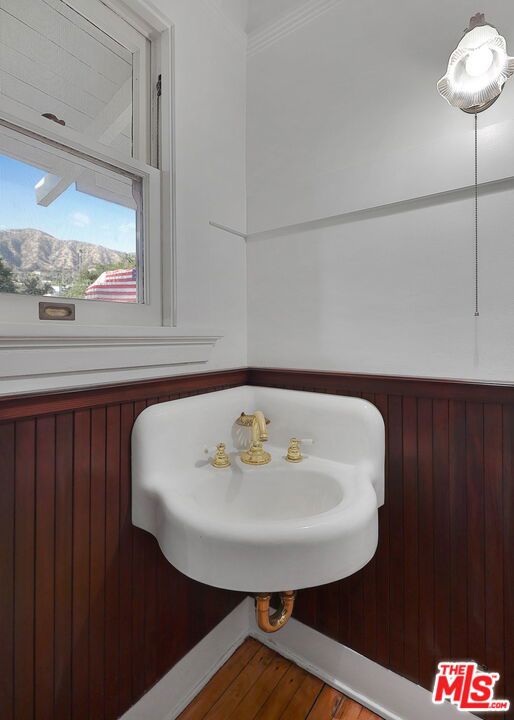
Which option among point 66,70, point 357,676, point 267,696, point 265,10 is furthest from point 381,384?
point 265,10

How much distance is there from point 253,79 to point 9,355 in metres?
1.29

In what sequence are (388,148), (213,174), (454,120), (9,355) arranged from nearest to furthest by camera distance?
(9,355) → (454,120) → (388,148) → (213,174)

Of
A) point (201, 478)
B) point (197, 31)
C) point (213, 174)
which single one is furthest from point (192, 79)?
point (201, 478)

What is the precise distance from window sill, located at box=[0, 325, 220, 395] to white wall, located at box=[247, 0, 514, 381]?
16.5 inches

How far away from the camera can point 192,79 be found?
3.67 ft

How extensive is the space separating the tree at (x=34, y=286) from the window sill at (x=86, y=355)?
0.15 m

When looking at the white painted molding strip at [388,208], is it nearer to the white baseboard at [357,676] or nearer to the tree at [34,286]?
the tree at [34,286]

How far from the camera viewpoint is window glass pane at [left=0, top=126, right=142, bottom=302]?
794mm

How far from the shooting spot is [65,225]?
89 cm

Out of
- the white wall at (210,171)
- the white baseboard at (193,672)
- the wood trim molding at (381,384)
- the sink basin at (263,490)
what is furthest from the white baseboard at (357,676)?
the white wall at (210,171)

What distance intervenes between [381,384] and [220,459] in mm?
520

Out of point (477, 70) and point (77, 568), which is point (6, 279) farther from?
point (477, 70)

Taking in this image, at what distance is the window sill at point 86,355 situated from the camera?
71 cm

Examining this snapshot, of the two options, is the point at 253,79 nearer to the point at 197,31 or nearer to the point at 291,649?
the point at 197,31
